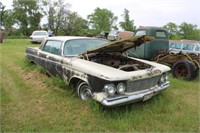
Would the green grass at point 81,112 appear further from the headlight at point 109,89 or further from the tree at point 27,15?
the tree at point 27,15

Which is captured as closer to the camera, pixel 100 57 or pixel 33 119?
pixel 33 119

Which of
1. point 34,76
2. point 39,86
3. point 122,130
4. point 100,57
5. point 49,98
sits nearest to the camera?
point 122,130

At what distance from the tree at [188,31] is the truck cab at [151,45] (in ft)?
163

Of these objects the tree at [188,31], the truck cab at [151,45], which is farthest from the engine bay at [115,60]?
the tree at [188,31]

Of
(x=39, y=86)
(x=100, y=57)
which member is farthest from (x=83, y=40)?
(x=39, y=86)

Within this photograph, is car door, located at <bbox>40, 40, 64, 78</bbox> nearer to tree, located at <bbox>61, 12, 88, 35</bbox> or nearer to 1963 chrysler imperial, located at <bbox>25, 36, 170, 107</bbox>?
1963 chrysler imperial, located at <bbox>25, 36, 170, 107</bbox>

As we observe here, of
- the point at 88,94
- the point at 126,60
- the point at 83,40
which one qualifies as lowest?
the point at 88,94

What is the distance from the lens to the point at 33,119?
4.37 metres

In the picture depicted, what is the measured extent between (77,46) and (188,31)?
56579mm

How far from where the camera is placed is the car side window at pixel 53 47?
239 inches

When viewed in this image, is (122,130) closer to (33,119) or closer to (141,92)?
(141,92)

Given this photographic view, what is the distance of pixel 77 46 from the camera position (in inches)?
237

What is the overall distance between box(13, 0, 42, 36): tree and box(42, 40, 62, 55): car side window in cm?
5006

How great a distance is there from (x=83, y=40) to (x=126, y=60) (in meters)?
1.29
